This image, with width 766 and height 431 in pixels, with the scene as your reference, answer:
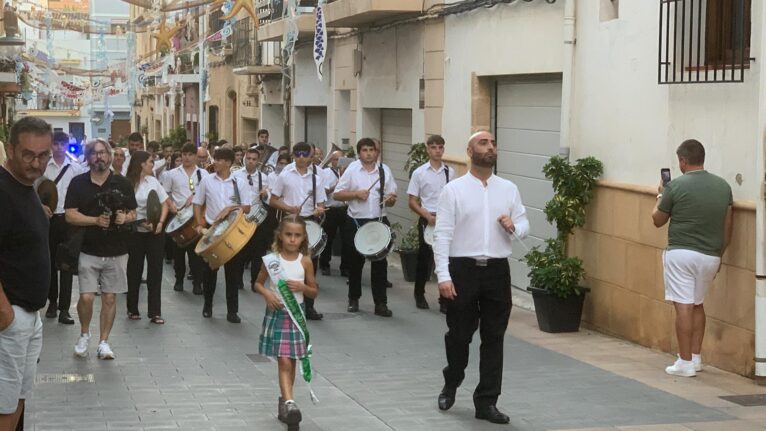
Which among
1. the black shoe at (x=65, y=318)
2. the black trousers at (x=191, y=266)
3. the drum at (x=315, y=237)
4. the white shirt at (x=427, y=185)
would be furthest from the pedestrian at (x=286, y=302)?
the black trousers at (x=191, y=266)

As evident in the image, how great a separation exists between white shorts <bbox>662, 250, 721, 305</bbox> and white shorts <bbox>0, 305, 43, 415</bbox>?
5.58 m

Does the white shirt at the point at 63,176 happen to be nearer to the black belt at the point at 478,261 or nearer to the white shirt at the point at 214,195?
the white shirt at the point at 214,195

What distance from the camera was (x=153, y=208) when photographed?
41.2ft

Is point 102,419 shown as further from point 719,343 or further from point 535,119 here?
point 535,119

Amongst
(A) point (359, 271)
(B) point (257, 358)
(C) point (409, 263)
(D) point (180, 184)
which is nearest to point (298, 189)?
(A) point (359, 271)

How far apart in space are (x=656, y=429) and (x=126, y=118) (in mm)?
79900

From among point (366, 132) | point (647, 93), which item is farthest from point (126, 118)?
point (647, 93)

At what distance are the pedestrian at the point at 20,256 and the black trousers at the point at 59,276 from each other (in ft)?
22.2

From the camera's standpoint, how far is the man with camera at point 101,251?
10453mm

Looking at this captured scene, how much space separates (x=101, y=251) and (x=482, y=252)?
12.5 ft

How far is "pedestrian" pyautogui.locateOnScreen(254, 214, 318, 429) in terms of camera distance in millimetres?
8180

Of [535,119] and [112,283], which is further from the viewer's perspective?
[535,119]

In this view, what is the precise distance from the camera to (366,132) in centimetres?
2203

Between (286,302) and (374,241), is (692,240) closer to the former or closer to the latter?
(286,302)
